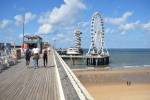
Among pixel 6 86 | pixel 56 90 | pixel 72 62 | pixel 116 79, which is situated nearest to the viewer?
pixel 56 90

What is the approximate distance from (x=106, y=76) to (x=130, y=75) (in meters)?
4.38

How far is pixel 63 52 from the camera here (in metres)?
122

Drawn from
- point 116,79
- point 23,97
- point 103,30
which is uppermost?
point 103,30

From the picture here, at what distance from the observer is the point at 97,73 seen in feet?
183

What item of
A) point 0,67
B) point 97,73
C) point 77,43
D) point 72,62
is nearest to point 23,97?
point 0,67

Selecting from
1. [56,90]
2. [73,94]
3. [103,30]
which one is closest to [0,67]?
[56,90]

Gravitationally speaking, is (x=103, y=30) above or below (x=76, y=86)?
above

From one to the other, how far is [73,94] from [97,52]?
8915 cm

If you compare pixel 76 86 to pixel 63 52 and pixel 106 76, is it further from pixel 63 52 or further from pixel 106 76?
pixel 63 52

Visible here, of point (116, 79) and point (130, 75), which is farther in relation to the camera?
point (130, 75)

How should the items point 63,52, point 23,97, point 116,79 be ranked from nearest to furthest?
point 23,97 < point 116,79 < point 63,52

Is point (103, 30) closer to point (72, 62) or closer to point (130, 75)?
point (72, 62)

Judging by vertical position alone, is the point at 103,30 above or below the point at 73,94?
above

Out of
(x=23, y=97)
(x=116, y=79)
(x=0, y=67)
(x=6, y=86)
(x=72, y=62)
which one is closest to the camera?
(x=23, y=97)
